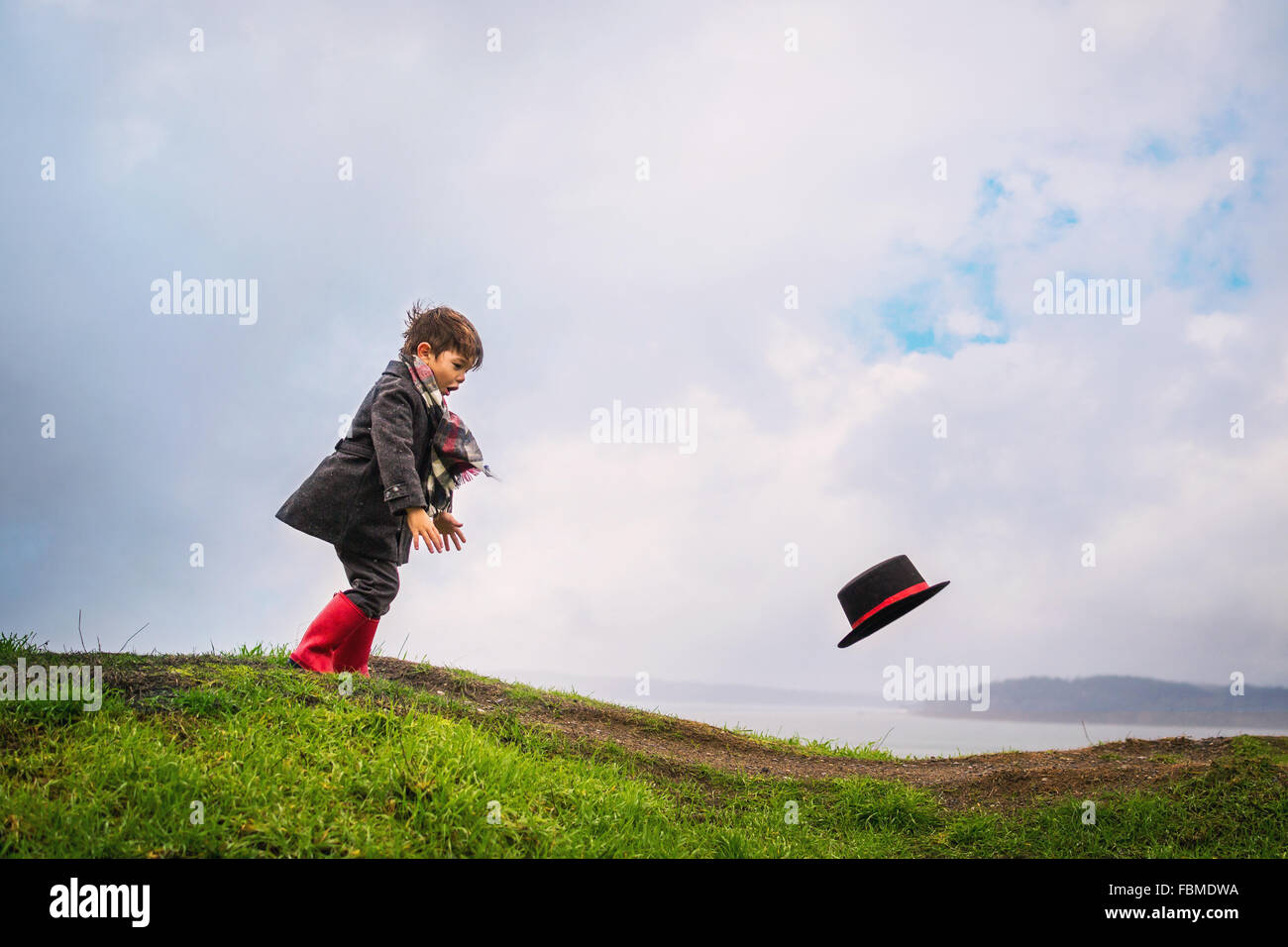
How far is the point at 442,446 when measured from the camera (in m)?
5.73

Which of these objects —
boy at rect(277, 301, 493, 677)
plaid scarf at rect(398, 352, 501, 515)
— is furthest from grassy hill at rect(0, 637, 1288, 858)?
plaid scarf at rect(398, 352, 501, 515)

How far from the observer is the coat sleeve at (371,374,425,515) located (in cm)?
524

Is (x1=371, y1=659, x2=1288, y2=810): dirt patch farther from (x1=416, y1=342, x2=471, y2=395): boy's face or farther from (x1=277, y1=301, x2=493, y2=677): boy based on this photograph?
(x1=416, y1=342, x2=471, y2=395): boy's face

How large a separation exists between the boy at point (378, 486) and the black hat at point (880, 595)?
2802 mm

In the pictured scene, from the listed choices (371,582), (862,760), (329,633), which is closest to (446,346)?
(371,582)

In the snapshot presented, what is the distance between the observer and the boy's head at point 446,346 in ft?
19.2

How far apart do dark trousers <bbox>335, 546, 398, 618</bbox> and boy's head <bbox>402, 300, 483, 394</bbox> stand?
132cm

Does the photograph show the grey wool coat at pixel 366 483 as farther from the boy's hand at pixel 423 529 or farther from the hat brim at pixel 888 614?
the hat brim at pixel 888 614

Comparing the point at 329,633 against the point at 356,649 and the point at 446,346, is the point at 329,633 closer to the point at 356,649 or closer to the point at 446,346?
the point at 356,649
